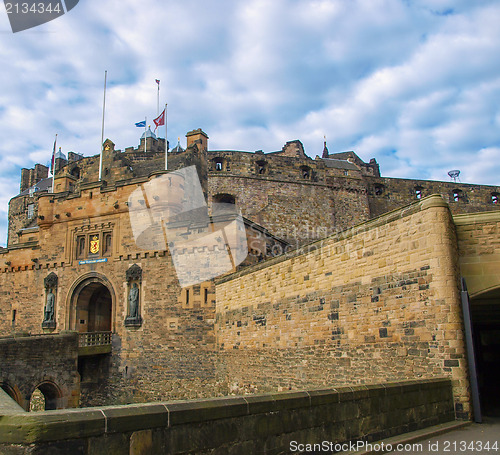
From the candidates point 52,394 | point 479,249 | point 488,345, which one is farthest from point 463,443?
point 52,394

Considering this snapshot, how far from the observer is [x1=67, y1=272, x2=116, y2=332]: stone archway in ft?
65.4

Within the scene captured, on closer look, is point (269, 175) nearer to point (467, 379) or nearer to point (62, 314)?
point (62, 314)

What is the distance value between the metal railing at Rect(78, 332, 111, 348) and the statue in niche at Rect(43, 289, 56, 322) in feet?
8.10

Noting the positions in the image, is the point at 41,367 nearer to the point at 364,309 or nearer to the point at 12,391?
the point at 12,391

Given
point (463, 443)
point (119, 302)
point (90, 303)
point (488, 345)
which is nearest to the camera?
point (463, 443)

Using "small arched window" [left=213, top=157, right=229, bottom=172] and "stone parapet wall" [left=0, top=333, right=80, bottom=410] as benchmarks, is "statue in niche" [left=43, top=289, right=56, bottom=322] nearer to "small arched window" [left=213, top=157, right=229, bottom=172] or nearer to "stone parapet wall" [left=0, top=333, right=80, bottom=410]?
"stone parapet wall" [left=0, top=333, right=80, bottom=410]

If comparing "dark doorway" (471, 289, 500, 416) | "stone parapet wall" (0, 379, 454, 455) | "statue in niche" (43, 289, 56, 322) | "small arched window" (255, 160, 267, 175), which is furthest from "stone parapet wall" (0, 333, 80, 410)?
"small arched window" (255, 160, 267, 175)

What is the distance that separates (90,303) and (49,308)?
67.5 inches

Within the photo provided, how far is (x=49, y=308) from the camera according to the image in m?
20.3

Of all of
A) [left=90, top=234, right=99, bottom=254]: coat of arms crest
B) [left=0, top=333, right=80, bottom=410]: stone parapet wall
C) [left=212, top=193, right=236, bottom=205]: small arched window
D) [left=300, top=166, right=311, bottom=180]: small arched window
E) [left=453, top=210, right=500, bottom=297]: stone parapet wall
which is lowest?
[left=0, top=333, right=80, bottom=410]: stone parapet wall

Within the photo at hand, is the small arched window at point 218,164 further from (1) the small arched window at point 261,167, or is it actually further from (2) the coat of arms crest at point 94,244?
(2) the coat of arms crest at point 94,244

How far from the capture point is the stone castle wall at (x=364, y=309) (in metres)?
7.89

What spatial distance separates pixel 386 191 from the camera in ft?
117

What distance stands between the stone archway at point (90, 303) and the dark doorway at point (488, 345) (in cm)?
1348
